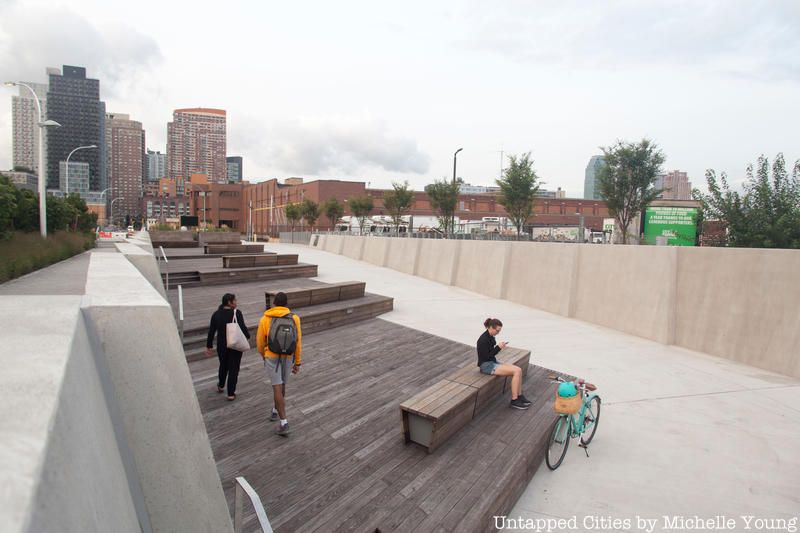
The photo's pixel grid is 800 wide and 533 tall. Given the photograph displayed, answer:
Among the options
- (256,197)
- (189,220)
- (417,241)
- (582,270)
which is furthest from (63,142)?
(582,270)

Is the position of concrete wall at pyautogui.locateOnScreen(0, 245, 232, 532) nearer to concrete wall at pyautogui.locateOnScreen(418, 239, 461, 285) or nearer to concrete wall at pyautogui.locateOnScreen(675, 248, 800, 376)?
concrete wall at pyautogui.locateOnScreen(675, 248, 800, 376)

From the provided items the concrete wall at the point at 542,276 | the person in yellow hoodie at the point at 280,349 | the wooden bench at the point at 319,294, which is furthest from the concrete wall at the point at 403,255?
the person in yellow hoodie at the point at 280,349

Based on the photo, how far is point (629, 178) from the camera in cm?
2191

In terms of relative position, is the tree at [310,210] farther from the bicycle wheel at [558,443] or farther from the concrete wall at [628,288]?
the bicycle wheel at [558,443]

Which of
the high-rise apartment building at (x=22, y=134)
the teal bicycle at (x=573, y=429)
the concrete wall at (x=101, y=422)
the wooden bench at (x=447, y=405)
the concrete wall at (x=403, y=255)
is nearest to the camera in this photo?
the concrete wall at (x=101, y=422)

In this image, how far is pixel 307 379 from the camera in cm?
724

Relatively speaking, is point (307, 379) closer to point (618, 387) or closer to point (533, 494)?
point (533, 494)

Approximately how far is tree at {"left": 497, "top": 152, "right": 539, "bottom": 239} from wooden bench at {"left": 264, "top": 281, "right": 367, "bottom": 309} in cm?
1746

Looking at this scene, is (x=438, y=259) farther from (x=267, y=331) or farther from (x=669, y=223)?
(x=267, y=331)

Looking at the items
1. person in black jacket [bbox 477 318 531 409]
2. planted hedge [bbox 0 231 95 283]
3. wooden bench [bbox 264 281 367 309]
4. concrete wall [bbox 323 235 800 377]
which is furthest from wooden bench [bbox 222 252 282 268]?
person in black jacket [bbox 477 318 531 409]

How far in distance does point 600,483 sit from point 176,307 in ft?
33.0

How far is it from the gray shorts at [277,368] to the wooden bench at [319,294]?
4895mm

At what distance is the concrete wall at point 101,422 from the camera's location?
1.19 m

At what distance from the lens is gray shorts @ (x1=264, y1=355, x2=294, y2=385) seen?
17.7ft
